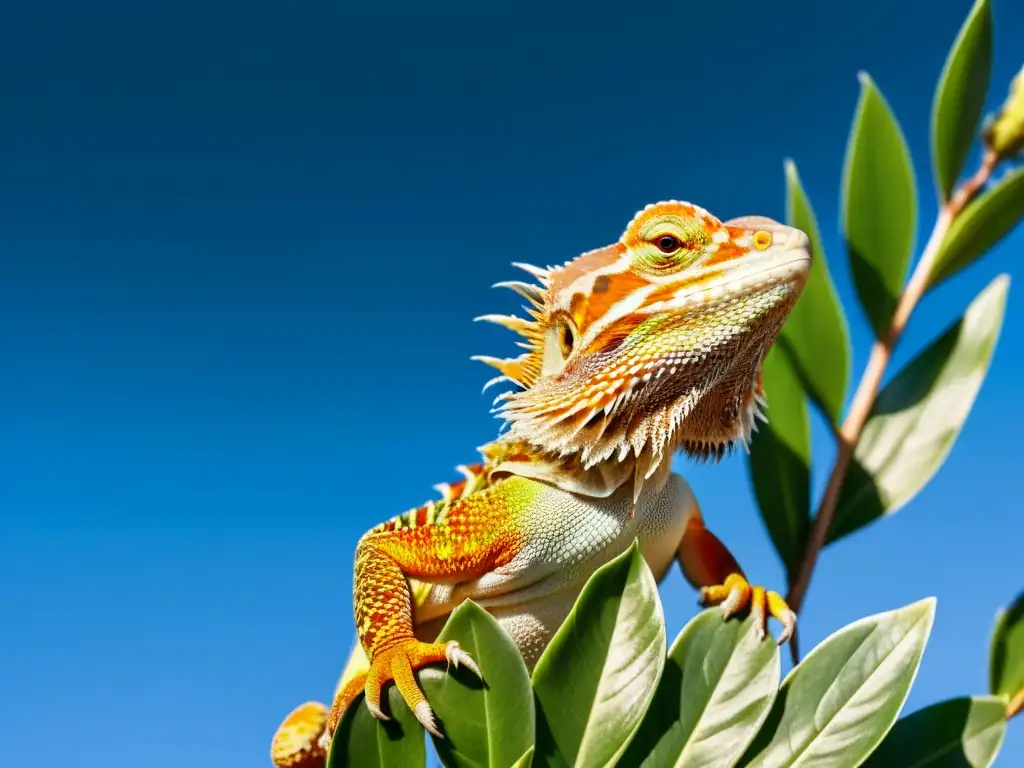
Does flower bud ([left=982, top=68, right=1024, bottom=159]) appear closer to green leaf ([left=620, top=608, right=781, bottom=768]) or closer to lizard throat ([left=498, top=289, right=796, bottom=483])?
lizard throat ([left=498, top=289, right=796, bottom=483])

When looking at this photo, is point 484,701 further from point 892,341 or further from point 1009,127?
point 1009,127

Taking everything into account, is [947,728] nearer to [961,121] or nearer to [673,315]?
[673,315]

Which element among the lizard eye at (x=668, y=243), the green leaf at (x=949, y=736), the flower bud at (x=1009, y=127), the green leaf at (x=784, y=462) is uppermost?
the flower bud at (x=1009, y=127)

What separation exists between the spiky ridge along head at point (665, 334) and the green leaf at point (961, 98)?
2.61 ft

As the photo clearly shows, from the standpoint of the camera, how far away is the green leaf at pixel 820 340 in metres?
2.21

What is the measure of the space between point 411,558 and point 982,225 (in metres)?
1.51

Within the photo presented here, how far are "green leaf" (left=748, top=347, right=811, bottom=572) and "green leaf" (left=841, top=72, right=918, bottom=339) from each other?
10.9 inches

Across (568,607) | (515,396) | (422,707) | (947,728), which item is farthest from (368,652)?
(947,728)

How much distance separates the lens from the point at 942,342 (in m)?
2.19

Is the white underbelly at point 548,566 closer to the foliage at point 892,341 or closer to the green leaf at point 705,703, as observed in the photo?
the green leaf at point 705,703

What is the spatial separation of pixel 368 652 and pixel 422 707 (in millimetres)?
225

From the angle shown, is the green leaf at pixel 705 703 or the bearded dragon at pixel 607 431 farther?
the bearded dragon at pixel 607 431

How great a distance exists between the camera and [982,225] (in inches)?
83.2

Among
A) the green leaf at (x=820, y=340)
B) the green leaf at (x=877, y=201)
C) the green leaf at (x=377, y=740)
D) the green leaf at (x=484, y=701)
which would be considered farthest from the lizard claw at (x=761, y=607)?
the green leaf at (x=877, y=201)
